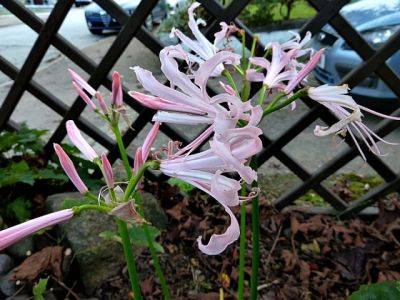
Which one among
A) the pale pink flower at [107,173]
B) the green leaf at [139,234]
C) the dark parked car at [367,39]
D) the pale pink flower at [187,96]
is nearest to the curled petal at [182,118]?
the pale pink flower at [187,96]

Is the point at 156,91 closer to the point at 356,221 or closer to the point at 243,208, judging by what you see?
the point at 243,208

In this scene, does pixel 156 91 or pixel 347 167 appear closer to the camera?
pixel 156 91

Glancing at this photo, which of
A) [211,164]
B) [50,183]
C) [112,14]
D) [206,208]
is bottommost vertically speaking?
Answer: [50,183]

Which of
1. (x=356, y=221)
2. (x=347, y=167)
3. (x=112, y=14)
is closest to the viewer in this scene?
(x=112, y=14)

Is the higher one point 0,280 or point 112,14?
point 112,14

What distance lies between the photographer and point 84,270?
1.97 m

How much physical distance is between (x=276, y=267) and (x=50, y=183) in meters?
1.34

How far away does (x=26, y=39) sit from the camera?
24.5 feet

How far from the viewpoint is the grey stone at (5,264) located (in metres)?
1.96

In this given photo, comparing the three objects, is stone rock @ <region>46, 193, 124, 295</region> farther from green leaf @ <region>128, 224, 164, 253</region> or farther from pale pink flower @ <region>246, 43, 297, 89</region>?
pale pink flower @ <region>246, 43, 297, 89</region>

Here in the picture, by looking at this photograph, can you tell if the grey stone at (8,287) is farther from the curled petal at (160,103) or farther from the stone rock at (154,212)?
the curled petal at (160,103)

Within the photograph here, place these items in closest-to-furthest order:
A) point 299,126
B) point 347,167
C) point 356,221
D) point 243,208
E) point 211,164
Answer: point 211,164, point 243,208, point 299,126, point 356,221, point 347,167

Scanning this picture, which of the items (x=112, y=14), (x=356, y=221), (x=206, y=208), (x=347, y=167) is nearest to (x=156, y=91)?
(x=112, y=14)

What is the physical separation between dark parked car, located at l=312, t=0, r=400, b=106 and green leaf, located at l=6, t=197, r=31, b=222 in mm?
1775
